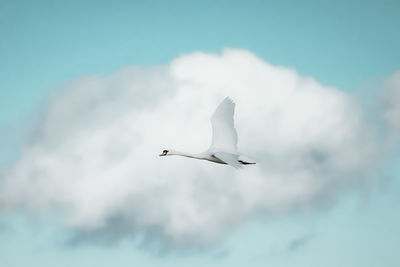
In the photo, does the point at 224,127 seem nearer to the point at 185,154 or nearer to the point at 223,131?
the point at 223,131

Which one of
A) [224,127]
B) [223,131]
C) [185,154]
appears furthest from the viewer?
[224,127]

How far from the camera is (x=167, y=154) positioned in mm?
53188

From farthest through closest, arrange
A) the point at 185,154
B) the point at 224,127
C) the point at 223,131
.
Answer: the point at 224,127
the point at 223,131
the point at 185,154

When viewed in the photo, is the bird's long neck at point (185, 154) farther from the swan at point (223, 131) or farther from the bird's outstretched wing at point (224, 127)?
the bird's outstretched wing at point (224, 127)

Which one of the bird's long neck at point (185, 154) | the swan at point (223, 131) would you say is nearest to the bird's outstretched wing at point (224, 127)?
the swan at point (223, 131)

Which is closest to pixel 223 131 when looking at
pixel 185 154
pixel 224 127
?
pixel 224 127

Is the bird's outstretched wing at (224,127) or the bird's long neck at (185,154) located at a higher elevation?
the bird's outstretched wing at (224,127)

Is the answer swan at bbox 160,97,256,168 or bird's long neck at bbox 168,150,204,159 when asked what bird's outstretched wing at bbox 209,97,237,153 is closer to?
swan at bbox 160,97,256,168

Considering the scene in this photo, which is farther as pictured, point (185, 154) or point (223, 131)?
point (223, 131)

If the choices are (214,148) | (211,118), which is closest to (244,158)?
(214,148)

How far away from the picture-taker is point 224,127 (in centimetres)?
5288

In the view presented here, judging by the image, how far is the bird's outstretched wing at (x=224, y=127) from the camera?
52.1 meters

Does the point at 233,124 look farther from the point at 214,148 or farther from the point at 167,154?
the point at 167,154

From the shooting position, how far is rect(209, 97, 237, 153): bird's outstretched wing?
171 feet
